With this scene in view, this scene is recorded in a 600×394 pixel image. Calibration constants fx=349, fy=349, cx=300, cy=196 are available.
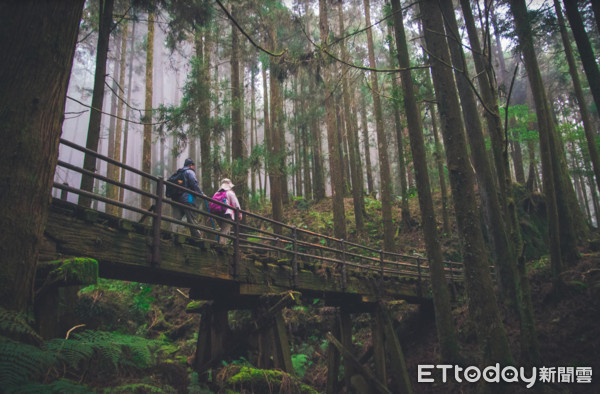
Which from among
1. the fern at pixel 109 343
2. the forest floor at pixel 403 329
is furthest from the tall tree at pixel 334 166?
the fern at pixel 109 343

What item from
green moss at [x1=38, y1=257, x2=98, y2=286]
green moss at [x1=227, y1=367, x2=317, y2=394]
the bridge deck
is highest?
the bridge deck

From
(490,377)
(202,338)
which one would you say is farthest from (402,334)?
(202,338)

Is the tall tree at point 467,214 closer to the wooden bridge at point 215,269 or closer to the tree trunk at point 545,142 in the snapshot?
Answer: the wooden bridge at point 215,269

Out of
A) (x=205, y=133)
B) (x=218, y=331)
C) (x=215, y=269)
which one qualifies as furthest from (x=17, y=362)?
(x=205, y=133)

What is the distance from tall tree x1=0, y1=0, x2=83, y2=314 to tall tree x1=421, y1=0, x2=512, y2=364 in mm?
6034

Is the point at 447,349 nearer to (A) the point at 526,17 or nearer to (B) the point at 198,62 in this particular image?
(A) the point at 526,17

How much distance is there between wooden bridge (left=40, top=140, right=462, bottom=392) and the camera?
13.2 feet

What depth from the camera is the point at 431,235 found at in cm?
874

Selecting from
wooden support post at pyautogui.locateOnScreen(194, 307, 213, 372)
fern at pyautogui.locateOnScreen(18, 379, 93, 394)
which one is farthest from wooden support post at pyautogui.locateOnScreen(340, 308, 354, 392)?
fern at pyautogui.locateOnScreen(18, 379, 93, 394)

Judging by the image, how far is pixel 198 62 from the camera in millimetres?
14828

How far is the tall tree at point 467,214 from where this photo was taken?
6.51m

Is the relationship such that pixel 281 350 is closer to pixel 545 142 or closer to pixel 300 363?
pixel 300 363

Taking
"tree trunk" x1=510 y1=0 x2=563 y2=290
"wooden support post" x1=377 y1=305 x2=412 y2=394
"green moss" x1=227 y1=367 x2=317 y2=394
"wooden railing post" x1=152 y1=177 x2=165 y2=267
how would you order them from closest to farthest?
"wooden railing post" x1=152 y1=177 x2=165 y2=267, "green moss" x1=227 y1=367 x2=317 y2=394, "wooden support post" x1=377 y1=305 x2=412 y2=394, "tree trunk" x1=510 y1=0 x2=563 y2=290

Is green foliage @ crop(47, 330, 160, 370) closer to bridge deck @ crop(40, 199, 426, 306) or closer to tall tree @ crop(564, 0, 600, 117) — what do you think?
bridge deck @ crop(40, 199, 426, 306)
